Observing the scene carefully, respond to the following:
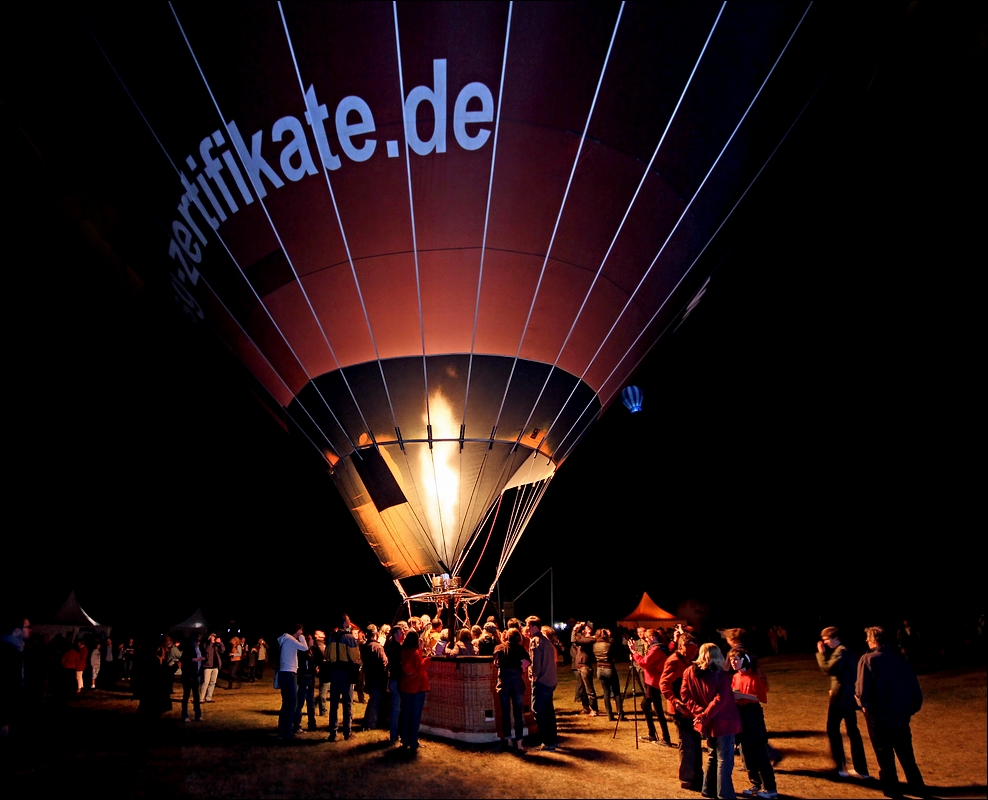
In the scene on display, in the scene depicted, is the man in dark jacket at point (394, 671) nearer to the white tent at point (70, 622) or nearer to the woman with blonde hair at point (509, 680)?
the woman with blonde hair at point (509, 680)

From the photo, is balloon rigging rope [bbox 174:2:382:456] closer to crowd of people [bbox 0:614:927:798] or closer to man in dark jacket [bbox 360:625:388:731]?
man in dark jacket [bbox 360:625:388:731]

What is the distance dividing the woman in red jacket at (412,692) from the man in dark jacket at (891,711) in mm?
3907

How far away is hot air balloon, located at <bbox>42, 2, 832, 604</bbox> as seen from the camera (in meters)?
7.09

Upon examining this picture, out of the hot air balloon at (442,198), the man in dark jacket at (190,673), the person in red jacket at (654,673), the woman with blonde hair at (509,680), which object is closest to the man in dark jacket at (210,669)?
the man in dark jacket at (190,673)

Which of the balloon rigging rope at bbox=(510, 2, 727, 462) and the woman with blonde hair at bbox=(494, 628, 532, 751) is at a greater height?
the balloon rigging rope at bbox=(510, 2, 727, 462)

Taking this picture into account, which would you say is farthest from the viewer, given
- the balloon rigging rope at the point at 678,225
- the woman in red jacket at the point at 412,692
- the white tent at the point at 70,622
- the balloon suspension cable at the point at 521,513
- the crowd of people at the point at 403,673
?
the white tent at the point at 70,622

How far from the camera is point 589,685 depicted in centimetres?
1017

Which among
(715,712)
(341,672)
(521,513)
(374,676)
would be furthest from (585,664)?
(715,712)

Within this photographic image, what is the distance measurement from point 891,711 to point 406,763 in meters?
3.97

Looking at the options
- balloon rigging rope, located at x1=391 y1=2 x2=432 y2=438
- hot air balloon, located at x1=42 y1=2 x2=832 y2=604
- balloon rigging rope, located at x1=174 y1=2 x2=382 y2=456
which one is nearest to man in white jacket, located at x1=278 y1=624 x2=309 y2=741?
hot air balloon, located at x1=42 y1=2 x2=832 y2=604

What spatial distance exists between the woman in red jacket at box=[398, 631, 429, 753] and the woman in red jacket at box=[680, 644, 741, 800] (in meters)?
2.80

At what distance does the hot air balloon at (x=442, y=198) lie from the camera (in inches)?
279

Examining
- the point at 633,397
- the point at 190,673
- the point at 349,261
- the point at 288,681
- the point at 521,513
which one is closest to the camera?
the point at 288,681

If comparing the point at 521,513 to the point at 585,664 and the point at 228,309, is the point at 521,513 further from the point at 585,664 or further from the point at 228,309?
the point at 228,309
